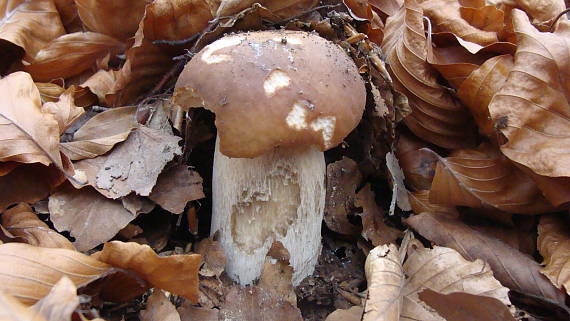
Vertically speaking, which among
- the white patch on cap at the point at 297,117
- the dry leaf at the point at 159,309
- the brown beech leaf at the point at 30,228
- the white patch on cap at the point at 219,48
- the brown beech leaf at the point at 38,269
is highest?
the white patch on cap at the point at 219,48

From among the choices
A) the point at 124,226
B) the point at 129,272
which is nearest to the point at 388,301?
the point at 129,272

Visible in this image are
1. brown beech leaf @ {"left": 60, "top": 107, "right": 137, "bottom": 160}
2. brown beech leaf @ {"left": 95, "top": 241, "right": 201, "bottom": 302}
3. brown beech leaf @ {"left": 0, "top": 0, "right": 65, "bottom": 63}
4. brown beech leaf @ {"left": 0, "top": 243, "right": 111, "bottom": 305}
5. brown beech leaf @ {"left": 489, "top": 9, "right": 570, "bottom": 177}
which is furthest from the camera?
brown beech leaf @ {"left": 0, "top": 0, "right": 65, "bottom": 63}

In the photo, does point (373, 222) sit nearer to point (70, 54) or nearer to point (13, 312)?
point (13, 312)

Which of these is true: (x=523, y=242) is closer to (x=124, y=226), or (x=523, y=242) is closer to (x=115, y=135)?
(x=124, y=226)

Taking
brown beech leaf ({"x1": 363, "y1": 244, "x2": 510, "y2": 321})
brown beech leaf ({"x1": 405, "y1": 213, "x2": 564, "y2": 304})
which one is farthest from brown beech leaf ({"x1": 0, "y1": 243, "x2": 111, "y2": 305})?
brown beech leaf ({"x1": 405, "y1": 213, "x2": 564, "y2": 304})

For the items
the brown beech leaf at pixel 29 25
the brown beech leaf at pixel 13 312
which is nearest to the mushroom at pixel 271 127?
Result: the brown beech leaf at pixel 13 312

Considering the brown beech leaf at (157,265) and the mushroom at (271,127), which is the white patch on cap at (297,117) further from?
the brown beech leaf at (157,265)

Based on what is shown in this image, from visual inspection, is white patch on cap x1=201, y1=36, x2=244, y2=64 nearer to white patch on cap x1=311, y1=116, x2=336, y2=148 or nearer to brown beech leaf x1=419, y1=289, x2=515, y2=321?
white patch on cap x1=311, y1=116, x2=336, y2=148
